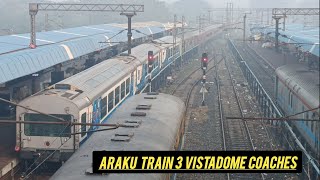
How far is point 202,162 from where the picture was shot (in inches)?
342

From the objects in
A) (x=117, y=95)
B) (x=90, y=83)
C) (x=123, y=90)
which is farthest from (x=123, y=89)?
(x=90, y=83)

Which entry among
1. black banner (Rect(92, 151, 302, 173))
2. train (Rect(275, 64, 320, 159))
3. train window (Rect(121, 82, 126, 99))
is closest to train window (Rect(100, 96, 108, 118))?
train window (Rect(121, 82, 126, 99))

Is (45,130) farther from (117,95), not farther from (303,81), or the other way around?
(303,81)

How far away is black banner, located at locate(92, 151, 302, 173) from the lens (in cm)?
868

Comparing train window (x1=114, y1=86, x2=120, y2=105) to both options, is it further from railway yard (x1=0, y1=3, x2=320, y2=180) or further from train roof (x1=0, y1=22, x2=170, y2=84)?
train roof (x1=0, y1=22, x2=170, y2=84)

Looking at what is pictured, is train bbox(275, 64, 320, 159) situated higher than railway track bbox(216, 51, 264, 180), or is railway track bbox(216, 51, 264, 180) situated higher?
train bbox(275, 64, 320, 159)

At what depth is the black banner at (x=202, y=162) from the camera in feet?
28.5

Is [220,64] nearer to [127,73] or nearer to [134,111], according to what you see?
[127,73]

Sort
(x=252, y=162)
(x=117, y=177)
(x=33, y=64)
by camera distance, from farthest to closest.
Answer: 1. (x=33, y=64)
2. (x=117, y=177)
3. (x=252, y=162)

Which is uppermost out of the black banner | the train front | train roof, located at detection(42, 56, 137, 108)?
train roof, located at detection(42, 56, 137, 108)

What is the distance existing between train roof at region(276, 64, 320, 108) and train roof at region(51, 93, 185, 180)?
5.37 metres

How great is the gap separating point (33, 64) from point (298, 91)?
13.8m

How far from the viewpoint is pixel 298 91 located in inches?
810

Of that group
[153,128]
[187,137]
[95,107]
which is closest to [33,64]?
[95,107]
